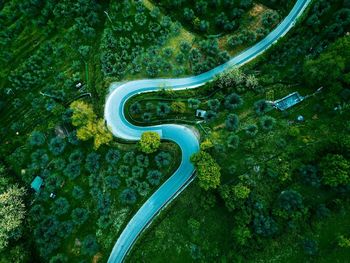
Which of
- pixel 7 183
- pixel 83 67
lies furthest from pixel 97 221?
pixel 83 67

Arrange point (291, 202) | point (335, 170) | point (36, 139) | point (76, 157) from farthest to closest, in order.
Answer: point (36, 139)
point (76, 157)
point (291, 202)
point (335, 170)

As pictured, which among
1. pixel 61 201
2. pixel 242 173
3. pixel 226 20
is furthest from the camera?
pixel 226 20

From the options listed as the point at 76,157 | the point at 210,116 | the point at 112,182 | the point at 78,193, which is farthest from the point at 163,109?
the point at 78,193

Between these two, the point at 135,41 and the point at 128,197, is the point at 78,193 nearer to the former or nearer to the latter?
the point at 128,197

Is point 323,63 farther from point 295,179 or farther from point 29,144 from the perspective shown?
point 29,144

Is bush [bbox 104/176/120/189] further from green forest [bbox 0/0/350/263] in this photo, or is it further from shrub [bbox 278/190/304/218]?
shrub [bbox 278/190/304/218]

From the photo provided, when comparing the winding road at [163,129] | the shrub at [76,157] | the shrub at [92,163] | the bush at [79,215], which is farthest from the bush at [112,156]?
the bush at [79,215]

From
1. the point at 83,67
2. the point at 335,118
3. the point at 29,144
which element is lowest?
the point at 29,144

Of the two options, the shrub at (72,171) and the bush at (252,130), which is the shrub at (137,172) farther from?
the bush at (252,130)
